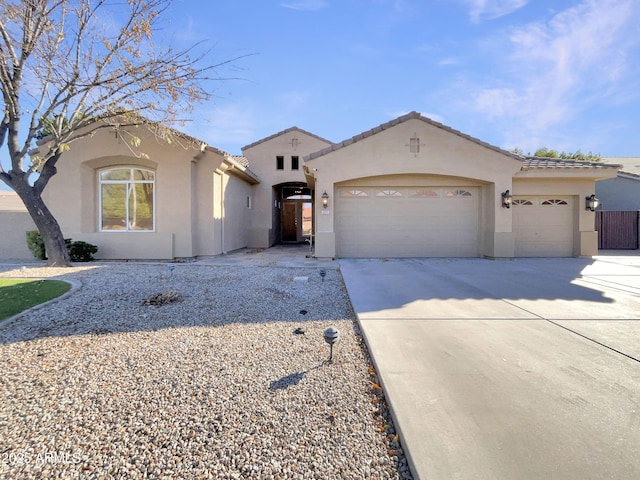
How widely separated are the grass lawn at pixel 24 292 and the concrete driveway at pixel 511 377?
554 cm

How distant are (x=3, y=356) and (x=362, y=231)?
9.88 m

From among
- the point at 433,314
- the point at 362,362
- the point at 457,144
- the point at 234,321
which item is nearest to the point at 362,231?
the point at 457,144

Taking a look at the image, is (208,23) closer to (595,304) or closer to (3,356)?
(3,356)

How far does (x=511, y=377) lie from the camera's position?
307 centimetres

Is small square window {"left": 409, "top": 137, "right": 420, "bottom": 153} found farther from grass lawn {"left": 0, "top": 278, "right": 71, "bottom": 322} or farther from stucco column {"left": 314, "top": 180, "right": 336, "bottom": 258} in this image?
grass lawn {"left": 0, "top": 278, "right": 71, "bottom": 322}

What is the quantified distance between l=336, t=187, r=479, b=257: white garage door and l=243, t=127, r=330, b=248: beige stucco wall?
705 cm

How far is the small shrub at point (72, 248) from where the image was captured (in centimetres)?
1096

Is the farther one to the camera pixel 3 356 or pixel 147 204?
pixel 147 204

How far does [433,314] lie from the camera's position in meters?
5.09

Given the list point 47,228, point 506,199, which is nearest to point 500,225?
point 506,199

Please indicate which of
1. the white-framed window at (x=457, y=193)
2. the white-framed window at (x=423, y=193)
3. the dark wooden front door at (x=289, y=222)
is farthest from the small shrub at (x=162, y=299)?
the dark wooden front door at (x=289, y=222)

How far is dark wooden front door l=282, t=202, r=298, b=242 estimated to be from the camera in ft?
72.7

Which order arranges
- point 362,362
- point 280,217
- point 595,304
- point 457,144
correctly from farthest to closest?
point 280,217 → point 457,144 → point 595,304 → point 362,362

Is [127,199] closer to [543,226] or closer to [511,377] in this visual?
[511,377]
